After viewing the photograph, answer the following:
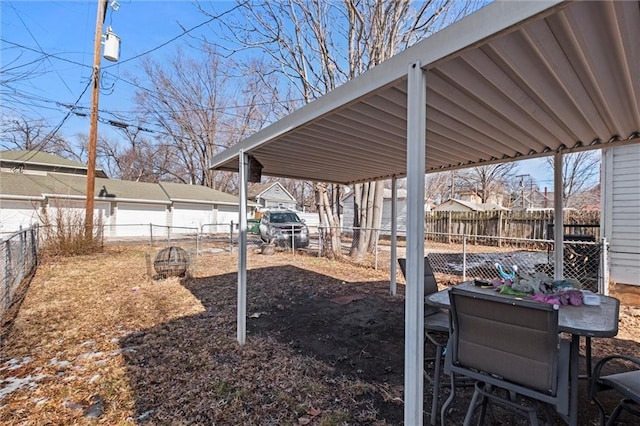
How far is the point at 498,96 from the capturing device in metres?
2.32

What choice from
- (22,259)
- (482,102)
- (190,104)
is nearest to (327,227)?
(22,259)

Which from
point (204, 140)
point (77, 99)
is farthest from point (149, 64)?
point (77, 99)

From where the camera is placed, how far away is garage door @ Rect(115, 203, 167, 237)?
1756 cm

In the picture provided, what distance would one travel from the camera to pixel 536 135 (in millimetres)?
3279

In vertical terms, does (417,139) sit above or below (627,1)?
below

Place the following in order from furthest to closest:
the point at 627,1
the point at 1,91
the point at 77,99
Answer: the point at 77,99, the point at 1,91, the point at 627,1

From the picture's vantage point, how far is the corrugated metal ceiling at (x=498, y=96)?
5.01 ft

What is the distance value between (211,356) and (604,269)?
5.92 m

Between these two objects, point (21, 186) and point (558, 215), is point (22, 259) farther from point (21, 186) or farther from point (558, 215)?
point (21, 186)

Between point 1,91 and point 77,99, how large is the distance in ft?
14.4

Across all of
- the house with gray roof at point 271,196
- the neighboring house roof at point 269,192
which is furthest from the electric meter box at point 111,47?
the neighboring house roof at point 269,192

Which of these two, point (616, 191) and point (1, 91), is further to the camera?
point (1, 91)

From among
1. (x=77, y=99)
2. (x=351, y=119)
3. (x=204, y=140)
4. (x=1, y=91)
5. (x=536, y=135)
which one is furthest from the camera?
(x=204, y=140)

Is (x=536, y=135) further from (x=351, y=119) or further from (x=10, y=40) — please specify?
(x=10, y=40)
